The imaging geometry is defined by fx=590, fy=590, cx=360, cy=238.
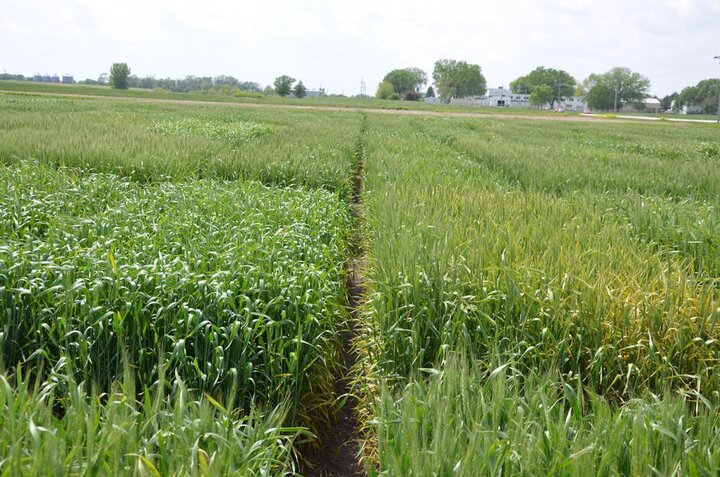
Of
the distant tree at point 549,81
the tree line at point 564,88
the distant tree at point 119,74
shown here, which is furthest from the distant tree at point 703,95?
the distant tree at point 119,74

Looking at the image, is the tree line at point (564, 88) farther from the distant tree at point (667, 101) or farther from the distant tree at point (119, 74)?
the distant tree at point (119, 74)

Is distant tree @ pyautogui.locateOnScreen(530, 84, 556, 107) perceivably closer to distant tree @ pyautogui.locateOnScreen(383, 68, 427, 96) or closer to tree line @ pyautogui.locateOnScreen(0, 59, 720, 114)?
tree line @ pyautogui.locateOnScreen(0, 59, 720, 114)

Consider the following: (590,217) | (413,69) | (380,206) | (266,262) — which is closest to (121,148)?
(380,206)

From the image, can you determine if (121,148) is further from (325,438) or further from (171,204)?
(325,438)

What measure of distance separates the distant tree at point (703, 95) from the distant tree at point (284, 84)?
308ft

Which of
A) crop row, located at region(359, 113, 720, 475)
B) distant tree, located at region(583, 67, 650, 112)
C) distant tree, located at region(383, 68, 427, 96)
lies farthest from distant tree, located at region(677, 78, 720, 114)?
crop row, located at region(359, 113, 720, 475)

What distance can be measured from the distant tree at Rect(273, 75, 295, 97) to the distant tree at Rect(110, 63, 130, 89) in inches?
1195

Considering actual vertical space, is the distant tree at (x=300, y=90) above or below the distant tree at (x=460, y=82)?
below

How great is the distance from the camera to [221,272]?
3.38 m

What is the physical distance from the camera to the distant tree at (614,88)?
433 feet

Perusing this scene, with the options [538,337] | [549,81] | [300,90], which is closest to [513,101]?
[549,81]

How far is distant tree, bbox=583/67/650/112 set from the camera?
13188cm

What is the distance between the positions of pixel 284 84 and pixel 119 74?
109 ft

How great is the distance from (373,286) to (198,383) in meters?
1.79
